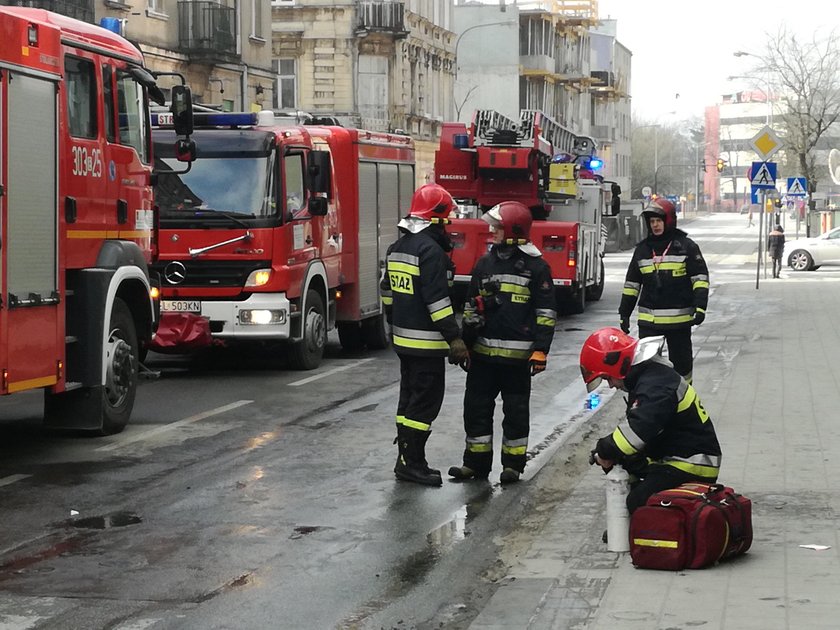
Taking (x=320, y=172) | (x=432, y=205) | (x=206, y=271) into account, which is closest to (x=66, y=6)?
(x=320, y=172)

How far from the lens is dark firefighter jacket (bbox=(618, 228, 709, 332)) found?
11.9 m

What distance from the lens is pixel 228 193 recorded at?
15.8 meters

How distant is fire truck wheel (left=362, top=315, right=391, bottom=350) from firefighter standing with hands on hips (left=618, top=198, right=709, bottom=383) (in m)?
7.69

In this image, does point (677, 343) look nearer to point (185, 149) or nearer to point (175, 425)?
point (175, 425)

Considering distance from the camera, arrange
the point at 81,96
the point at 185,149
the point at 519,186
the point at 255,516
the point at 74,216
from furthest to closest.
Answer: the point at 519,186
the point at 185,149
the point at 81,96
the point at 74,216
the point at 255,516

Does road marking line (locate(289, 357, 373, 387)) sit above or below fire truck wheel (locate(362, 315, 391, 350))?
below

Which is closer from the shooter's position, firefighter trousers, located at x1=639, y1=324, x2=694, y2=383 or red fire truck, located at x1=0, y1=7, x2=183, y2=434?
red fire truck, located at x1=0, y1=7, x2=183, y2=434

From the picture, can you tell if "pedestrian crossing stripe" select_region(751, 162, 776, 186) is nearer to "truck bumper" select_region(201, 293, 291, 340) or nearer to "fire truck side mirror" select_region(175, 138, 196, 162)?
"truck bumper" select_region(201, 293, 291, 340)

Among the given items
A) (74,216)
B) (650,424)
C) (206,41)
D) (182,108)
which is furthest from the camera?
(206,41)

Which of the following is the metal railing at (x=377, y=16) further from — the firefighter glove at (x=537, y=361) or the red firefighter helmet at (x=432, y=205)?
the firefighter glove at (x=537, y=361)

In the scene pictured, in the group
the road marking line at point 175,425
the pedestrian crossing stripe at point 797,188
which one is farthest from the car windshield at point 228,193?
the pedestrian crossing stripe at point 797,188

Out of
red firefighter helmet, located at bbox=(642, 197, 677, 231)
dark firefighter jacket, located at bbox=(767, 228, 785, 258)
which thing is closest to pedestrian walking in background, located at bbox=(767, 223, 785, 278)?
dark firefighter jacket, located at bbox=(767, 228, 785, 258)

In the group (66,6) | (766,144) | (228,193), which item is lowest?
(228,193)

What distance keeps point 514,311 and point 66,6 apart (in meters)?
20.5
